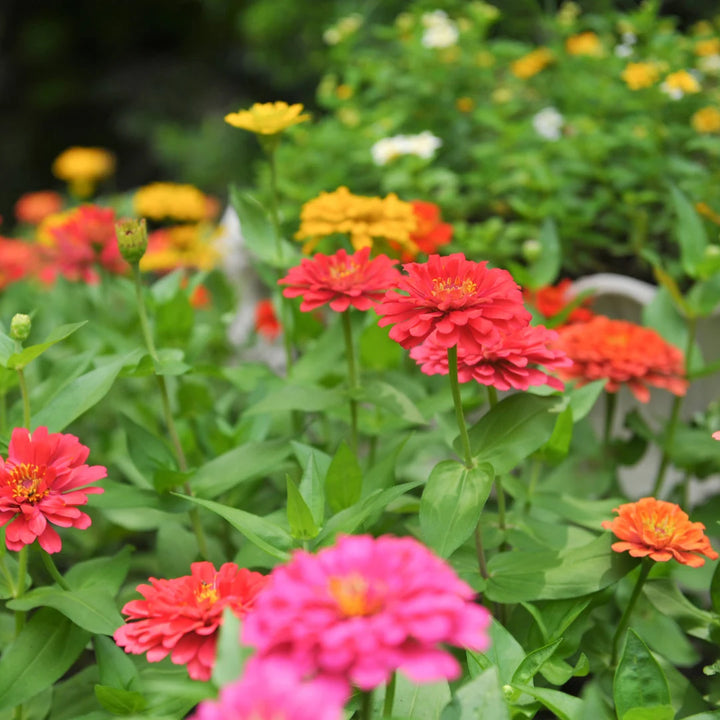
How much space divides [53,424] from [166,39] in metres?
3.82

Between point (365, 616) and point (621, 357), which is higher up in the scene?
point (365, 616)

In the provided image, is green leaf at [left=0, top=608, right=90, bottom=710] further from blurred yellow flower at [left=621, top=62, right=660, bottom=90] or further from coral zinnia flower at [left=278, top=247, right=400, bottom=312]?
blurred yellow flower at [left=621, top=62, right=660, bottom=90]

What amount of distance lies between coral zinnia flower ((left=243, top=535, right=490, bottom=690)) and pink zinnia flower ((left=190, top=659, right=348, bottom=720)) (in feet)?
0.08

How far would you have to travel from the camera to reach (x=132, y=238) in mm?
740

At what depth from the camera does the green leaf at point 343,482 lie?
0.70 m

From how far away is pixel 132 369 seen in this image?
0.77 metres

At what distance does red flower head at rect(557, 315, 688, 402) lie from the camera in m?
0.88

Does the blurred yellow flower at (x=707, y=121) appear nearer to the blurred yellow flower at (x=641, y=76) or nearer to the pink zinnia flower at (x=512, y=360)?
the blurred yellow flower at (x=641, y=76)

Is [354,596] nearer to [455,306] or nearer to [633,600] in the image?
[455,306]

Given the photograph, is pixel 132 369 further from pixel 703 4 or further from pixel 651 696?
→ pixel 703 4

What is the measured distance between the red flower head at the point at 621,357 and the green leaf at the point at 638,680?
13.3 inches

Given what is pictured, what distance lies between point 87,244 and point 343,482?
27.2 inches

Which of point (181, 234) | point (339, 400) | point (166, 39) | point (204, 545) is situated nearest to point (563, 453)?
point (339, 400)

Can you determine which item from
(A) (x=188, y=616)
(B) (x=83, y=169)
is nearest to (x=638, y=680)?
(A) (x=188, y=616)
